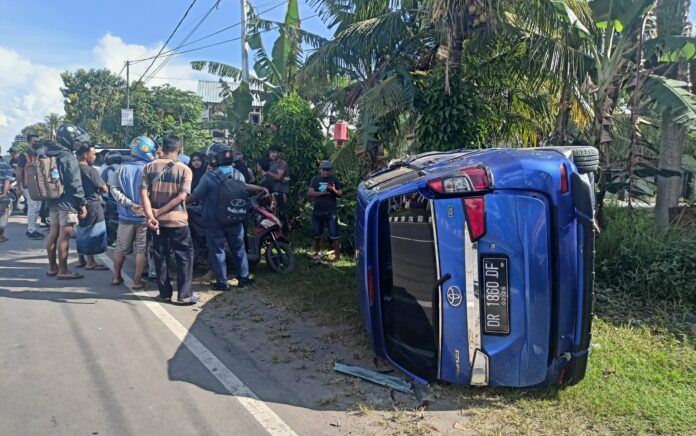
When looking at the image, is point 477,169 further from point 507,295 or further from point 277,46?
point 277,46

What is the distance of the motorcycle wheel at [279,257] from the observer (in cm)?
793

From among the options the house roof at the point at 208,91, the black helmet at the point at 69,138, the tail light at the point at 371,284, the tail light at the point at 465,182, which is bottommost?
the tail light at the point at 371,284

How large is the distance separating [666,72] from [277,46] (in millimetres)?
8906

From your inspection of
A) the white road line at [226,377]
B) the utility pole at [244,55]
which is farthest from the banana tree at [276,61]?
the white road line at [226,377]

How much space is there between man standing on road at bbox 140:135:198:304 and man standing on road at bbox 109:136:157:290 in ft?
2.15

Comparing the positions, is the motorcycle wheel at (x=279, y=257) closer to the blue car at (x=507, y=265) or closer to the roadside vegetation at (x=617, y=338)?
the roadside vegetation at (x=617, y=338)

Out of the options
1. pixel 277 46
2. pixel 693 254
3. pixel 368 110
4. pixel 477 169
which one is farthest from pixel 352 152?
pixel 477 169

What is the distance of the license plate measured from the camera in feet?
11.9

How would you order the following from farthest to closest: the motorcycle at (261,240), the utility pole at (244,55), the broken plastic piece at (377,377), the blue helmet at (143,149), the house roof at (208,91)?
the house roof at (208,91) < the utility pole at (244,55) < the motorcycle at (261,240) < the blue helmet at (143,149) < the broken plastic piece at (377,377)

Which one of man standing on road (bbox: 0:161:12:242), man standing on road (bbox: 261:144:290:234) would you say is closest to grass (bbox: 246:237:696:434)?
man standing on road (bbox: 261:144:290:234)

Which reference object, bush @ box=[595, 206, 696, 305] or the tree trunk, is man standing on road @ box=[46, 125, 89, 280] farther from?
the tree trunk

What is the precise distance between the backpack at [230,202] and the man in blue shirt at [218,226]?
39 millimetres

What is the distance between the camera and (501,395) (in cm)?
401

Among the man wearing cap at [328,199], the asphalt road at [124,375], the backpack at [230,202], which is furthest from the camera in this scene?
the man wearing cap at [328,199]
